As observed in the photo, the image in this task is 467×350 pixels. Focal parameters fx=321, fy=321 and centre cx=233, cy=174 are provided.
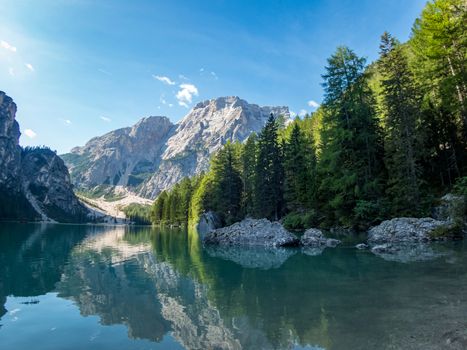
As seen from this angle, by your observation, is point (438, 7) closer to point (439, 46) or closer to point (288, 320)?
point (439, 46)

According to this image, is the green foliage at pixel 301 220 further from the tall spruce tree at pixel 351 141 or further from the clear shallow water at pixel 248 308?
the clear shallow water at pixel 248 308

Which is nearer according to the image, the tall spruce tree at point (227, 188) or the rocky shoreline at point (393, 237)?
the rocky shoreline at point (393, 237)

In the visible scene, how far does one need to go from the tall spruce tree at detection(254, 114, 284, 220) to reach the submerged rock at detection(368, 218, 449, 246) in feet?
87.0

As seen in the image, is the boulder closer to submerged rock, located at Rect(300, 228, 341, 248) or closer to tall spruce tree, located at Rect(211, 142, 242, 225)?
submerged rock, located at Rect(300, 228, 341, 248)

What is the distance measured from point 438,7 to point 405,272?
1283 inches

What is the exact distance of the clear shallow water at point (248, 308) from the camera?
689 cm

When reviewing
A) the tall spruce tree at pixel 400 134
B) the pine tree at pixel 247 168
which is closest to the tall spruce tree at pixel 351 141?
the tall spruce tree at pixel 400 134

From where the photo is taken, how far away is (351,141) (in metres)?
33.7

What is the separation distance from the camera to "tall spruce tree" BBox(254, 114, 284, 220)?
5166 cm

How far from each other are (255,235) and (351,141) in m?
14.1

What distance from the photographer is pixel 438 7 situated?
3303cm

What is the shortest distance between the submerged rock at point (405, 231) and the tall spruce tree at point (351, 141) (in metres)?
5.57

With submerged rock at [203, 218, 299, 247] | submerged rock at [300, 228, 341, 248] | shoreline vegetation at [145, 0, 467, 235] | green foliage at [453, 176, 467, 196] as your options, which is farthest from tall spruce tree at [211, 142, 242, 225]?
green foliage at [453, 176, 467, 196]

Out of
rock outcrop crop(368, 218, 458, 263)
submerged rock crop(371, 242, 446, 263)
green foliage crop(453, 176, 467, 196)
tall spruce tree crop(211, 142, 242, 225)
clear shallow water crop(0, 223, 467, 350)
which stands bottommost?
clear shallow water crop(0, 223, 467, 350)
